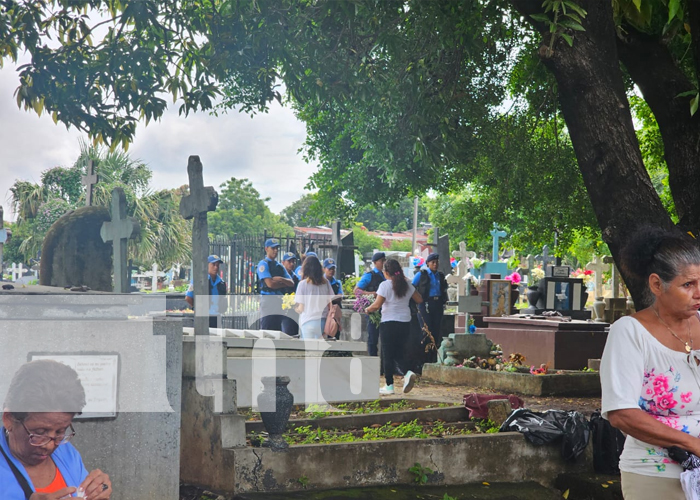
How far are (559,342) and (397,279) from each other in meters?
4.20

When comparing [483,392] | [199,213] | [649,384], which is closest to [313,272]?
[199,213]

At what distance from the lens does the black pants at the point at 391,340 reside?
11242 mm

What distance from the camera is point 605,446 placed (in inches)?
288

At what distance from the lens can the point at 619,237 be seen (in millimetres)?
5340

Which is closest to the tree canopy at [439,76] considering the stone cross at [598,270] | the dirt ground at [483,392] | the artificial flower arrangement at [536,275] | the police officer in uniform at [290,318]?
the police officer in uniform at [290,318]

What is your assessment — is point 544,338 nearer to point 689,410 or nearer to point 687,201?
point 687,201

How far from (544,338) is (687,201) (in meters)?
8.84

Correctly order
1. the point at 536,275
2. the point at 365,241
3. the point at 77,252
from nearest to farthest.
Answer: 1. the point at 77,252
2. the point at 536,275
3. the point at 365,241

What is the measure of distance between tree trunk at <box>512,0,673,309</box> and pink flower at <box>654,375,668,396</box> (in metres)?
2.47

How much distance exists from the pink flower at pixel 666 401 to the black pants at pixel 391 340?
8326mm

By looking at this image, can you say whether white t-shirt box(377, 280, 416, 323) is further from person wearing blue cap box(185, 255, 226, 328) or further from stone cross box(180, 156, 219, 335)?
stone cross box(180, 156, 219, 335)

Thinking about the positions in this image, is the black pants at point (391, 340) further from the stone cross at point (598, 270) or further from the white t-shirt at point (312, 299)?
the stone cross at point (598, 270)

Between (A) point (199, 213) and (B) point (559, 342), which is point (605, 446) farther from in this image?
(B) point (559, 342)

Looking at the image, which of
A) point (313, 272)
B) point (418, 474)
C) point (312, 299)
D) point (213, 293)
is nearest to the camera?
point (418, 474)
